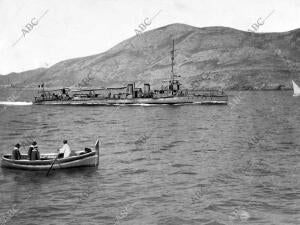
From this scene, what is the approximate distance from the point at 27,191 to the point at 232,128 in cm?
4450

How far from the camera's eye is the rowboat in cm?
3316

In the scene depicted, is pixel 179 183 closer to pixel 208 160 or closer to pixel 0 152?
pixel 208 160

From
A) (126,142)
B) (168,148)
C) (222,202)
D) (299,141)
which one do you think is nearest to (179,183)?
(222,202)

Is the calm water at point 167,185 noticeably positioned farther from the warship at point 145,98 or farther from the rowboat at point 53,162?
the warship at point 145,98

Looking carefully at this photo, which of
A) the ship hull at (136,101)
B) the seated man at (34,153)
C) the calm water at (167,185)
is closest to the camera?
the calm water at (167,185)

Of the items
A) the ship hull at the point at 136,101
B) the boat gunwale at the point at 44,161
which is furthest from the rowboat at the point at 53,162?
the ship hull at the point at 136,101

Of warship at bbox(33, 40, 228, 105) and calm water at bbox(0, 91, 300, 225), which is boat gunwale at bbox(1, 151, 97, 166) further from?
warship at bbox(33, 40, 228, 105)

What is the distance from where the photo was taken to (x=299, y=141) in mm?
50375

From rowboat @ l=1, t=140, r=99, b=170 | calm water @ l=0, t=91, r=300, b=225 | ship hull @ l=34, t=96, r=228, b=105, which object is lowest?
calm water @ l=0, t=91, r=300, b=225

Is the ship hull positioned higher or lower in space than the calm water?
higher

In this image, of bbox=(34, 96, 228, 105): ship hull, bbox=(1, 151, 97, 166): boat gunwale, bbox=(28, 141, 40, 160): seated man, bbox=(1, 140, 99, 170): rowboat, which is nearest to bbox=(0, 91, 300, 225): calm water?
bbox=(1, 140, 99, 170): rowboat

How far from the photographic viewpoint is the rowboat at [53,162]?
109 feet

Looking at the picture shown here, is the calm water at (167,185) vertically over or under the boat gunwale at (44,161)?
under

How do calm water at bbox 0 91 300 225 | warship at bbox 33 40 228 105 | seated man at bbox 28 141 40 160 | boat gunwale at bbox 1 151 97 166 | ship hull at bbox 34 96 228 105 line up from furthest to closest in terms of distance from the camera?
1. ship hull at bbox 34 96 228 105
2. warship at bbox 33 40 228 105
3. seated man at bbox 28 141 40 160
4. boat gunwale at bbox 1 151 97 166
5. calm water at bbox 0 91 300 225
